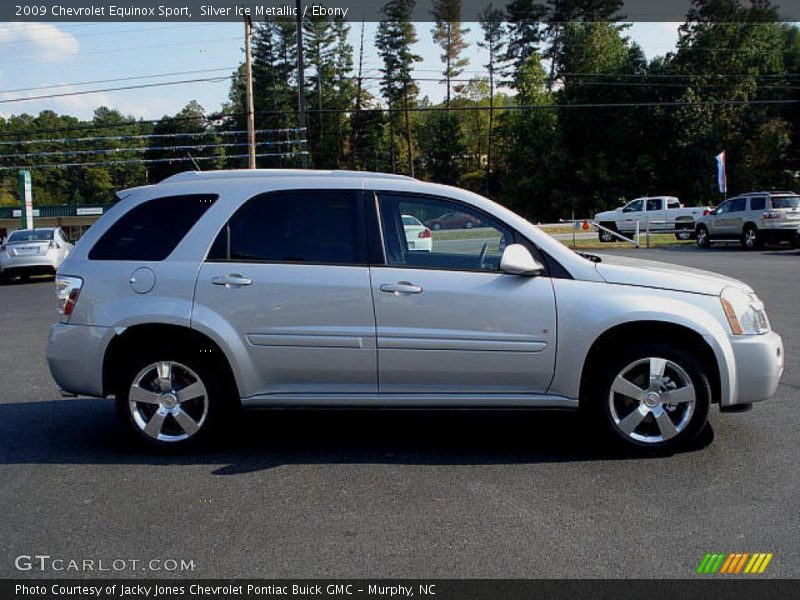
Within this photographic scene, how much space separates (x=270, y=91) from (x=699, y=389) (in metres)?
65.5

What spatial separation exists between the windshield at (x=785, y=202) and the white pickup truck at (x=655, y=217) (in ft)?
21.9

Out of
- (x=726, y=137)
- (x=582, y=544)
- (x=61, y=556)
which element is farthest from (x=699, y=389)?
(x=726, y=137)

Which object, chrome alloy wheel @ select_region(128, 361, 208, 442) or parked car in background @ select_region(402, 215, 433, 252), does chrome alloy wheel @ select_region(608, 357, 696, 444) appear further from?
chrome alloy wheel @ select_region(128, 361, 208, 442)

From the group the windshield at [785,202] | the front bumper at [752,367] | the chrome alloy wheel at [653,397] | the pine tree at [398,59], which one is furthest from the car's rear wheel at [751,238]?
the pine tree at [398,59]

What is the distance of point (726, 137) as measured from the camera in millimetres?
55312

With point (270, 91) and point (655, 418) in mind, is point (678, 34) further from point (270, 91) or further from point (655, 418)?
point (655, 418)

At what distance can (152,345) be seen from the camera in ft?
18.0

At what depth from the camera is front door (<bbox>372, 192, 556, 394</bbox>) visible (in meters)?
5.23

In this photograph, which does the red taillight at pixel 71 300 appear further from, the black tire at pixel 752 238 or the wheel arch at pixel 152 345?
the black tire at pixel 752 238

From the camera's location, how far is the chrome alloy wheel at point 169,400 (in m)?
5.44

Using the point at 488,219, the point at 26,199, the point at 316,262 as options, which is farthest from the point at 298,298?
the point at 26,199

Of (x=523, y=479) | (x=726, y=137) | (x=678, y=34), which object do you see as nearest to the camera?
(x=523, y=479)

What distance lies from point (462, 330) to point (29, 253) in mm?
19579

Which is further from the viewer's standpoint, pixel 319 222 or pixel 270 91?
pixel 270 91
